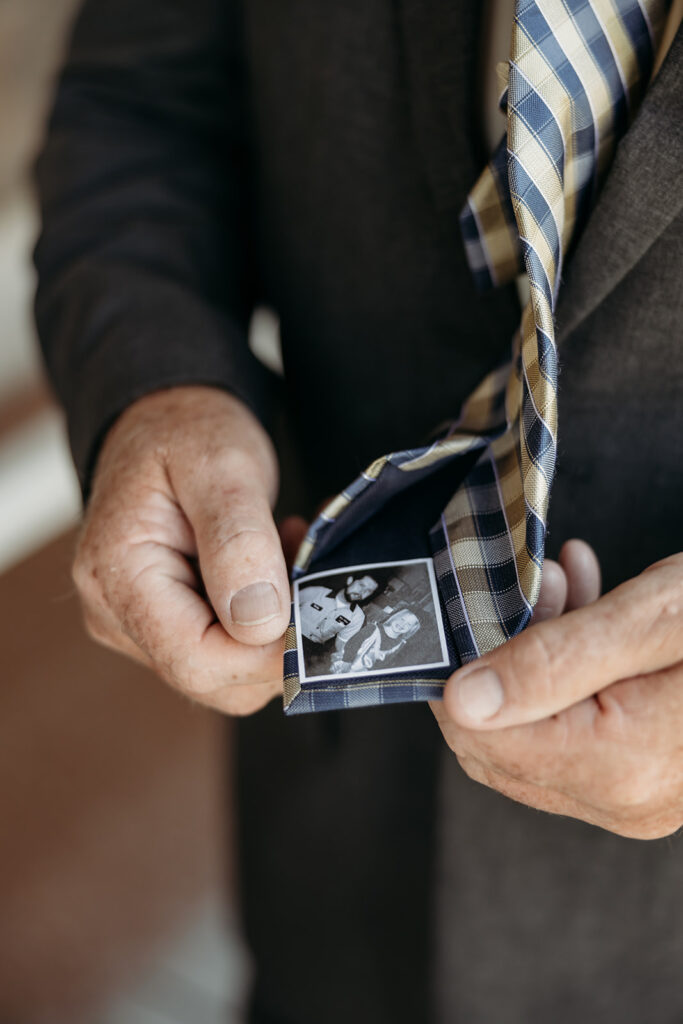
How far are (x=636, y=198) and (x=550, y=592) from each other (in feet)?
0.89

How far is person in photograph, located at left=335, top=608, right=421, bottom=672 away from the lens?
0.56 m

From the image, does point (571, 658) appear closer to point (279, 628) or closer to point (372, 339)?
point (279, 628)

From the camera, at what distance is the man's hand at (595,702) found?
0.50 metres

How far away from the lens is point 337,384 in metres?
0.89

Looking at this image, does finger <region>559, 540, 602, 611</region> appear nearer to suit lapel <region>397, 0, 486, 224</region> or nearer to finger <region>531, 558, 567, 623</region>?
finger <region>531, 558, 567, 623</region>

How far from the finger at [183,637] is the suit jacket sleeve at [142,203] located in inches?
8.5

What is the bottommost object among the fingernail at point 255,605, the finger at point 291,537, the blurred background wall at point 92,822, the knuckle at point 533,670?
the blurred background wall at point 92,822

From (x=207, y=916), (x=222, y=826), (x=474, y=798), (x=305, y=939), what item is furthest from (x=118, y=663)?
(x=474, y=798)

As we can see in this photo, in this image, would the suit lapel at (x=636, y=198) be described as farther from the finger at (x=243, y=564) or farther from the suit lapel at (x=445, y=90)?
the finger at (x=243, y=564)

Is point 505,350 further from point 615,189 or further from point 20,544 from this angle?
point 20,544

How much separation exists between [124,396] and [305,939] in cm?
78

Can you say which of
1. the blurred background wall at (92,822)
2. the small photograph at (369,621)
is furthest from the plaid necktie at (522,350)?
the blurred background wall at (92,822)

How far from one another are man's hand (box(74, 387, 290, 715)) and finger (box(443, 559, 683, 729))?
15 cm

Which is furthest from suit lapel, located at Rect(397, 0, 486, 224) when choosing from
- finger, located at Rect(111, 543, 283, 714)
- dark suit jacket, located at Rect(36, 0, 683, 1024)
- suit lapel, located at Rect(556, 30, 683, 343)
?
finger, located at Rect(111, 543, 283, 714)
